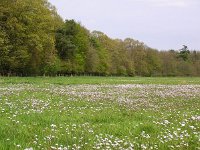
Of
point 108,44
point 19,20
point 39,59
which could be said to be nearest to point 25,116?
point 19,20

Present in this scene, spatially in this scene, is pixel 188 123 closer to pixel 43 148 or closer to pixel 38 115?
pixel 38 115

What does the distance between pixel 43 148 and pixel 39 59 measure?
61612 mm

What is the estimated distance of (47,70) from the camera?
270 feet

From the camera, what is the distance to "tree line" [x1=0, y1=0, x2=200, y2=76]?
61.1m

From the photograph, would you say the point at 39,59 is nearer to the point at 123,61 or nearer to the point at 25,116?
the point at 25,116

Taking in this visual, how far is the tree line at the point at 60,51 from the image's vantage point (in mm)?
61062

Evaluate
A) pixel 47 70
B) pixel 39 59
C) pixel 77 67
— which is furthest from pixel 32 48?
pixel 77 67

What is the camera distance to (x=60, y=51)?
9344 cm

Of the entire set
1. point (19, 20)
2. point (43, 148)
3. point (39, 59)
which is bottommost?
point (43, 148)

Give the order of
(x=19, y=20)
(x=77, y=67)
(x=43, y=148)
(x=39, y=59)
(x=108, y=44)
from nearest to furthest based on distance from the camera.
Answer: (x=43, y=148) → (x=19, y=20) → (x=39, y=59) → (x=77, y=67) → (x=108, y=44)

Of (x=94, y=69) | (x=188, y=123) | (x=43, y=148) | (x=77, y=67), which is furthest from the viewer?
(x=94, y=69)

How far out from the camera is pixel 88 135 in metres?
11.1

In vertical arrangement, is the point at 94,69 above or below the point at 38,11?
below

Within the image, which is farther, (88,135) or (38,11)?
(38,11)
